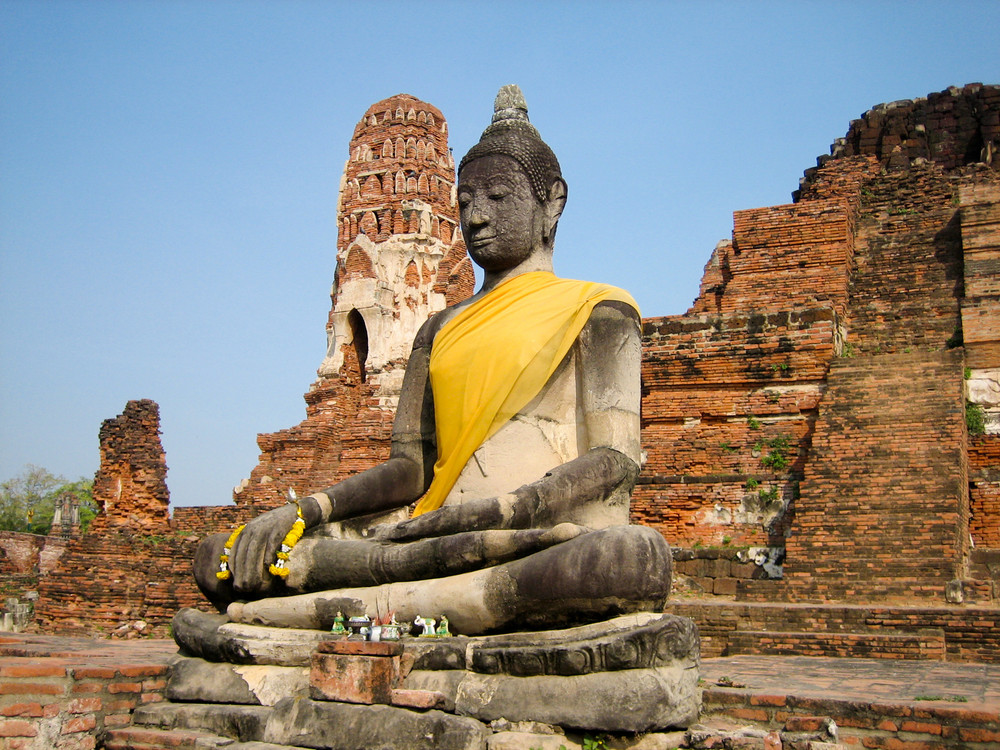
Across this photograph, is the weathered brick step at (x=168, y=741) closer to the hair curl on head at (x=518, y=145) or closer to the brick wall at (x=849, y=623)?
the hair curl on head at (x=518, y=145)

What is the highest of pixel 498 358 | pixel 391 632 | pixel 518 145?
pixel 518 145

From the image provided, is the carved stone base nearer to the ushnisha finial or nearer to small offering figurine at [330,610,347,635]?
small offering figurine at [330,610,347,635]

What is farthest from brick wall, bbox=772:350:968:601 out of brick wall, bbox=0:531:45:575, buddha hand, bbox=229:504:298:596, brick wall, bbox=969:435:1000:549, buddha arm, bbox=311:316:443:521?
brick wall, bbox=0:531:45:575

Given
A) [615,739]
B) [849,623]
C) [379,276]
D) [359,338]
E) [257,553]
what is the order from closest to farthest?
1. [615,739]
2. [257,553]
3. [849,623]
4. [379,276]
5. [359,338]

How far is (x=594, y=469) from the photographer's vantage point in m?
4.71

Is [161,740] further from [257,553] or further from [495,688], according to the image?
[495,688]

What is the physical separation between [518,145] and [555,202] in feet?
1.20

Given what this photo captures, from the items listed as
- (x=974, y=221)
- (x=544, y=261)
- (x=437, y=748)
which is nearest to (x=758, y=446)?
(x=974, y=221)

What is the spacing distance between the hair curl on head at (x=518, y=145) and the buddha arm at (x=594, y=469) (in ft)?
2.85

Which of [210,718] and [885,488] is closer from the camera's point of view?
[210,718]

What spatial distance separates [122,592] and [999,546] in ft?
44.6

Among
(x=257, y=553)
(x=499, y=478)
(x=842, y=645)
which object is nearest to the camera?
(x=257, y=553)

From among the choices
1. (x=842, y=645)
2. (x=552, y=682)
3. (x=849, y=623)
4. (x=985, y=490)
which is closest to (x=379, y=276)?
(x=985, y=490)

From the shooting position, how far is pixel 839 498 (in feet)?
31.8
